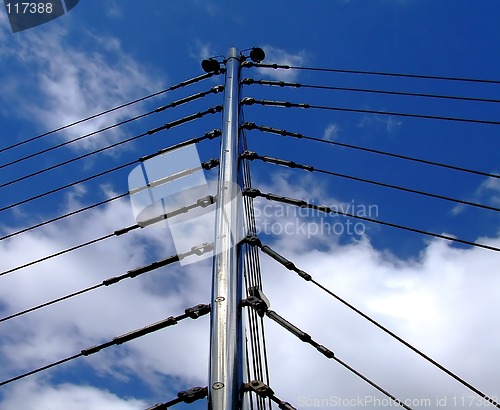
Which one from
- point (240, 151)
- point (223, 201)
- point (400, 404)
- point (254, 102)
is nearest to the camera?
point (400, 404)

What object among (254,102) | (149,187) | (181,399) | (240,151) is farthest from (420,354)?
(254,102)

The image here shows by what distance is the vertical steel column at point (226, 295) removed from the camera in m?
6.74

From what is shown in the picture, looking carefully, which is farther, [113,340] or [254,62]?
[254,62]

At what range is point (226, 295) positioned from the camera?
26.2ft

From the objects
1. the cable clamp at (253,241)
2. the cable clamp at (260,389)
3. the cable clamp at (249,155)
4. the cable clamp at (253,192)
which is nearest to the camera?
the cable clamp at (260,389)

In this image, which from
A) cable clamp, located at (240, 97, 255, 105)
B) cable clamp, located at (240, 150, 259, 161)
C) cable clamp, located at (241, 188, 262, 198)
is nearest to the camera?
cable clamp, located at (241, 188, 262, 198)

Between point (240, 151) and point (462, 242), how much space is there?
5.30m

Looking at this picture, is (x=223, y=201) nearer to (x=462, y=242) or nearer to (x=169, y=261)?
(x=169, y=261)

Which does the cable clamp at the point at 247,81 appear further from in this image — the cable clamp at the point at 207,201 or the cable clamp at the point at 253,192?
the cable clamp at the point at 207,201

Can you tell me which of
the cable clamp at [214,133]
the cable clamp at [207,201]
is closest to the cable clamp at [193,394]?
the cable clamp at [207,201]

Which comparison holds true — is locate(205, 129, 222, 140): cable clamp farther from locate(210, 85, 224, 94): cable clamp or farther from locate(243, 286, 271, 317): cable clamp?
locate(243, 286, 271, 317): cable clamp

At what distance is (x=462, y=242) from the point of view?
411 inches

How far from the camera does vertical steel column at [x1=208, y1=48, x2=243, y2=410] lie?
6742mm

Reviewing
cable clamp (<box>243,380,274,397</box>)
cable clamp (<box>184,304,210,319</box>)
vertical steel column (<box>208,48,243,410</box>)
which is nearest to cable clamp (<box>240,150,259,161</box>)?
vertical steel column (<box>208,48,243,410</box>)
